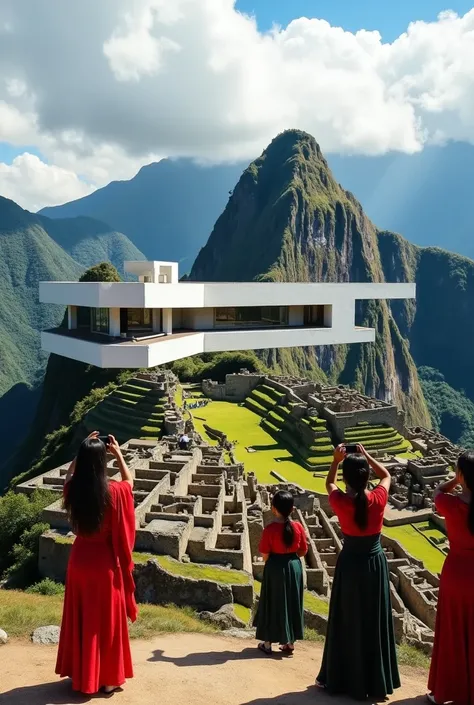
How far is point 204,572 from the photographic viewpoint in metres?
12.0

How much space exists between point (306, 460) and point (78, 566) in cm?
2756

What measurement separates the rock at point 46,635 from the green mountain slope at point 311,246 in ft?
354

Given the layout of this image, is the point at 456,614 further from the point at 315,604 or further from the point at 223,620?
the point at 315,604

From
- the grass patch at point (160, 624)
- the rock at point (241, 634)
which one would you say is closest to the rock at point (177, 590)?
the grass patch at point (160, 624)

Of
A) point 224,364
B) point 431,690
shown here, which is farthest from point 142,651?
point 224,364

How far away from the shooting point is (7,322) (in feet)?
325

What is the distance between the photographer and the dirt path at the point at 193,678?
4.66 metres

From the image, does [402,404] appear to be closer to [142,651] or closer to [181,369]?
[181,369]

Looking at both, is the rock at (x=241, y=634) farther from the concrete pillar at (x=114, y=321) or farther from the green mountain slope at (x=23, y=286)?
the green mountain slope at (x=23, y=286)

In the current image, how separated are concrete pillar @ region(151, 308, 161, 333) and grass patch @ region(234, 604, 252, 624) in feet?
16.9

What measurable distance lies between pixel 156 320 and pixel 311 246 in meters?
130

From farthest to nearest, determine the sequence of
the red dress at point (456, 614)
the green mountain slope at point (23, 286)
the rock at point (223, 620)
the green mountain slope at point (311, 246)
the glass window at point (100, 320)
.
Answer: the green mountain slope at point (311, 246), the green mountain slope at point (23, 286), the rock at point (223, 620), the glass window at point (100, 320), the red dress at point (456, 614)

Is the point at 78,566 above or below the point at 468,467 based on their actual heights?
below

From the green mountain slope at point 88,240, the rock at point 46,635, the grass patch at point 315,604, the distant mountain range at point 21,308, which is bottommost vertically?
the grass patch at point 315,604
